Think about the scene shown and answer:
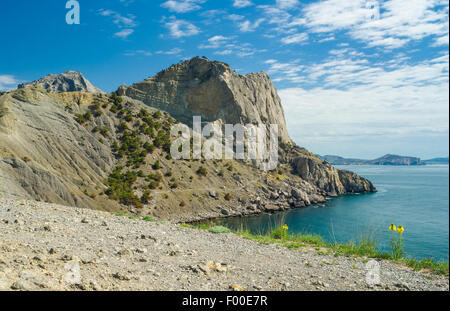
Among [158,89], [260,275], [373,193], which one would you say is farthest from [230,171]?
[260,275]

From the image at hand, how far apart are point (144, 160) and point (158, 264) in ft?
146

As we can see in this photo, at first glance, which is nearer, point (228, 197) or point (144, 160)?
point (144, 160)

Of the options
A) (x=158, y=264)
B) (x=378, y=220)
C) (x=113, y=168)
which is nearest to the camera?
(x=158, y=264)

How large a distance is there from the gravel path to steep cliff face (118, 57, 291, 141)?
200 ft

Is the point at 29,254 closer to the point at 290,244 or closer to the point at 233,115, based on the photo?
the point at 290,244

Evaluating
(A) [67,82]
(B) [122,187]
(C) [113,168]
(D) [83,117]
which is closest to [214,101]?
(D) [83,117]

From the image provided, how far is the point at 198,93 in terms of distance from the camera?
71.4 metres

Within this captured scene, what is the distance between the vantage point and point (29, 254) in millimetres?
5355

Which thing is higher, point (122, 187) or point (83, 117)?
point (83, 117)

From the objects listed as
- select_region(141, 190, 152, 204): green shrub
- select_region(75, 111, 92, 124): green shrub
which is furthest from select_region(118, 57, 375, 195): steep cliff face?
select_region(141, 190, 152, 204): green shrub

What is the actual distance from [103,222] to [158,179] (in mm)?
37186

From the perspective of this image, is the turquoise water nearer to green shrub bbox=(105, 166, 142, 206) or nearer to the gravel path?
the gravel path

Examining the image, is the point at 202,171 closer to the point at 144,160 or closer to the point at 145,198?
the point at 144,160

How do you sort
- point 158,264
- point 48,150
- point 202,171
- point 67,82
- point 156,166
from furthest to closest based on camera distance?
point 67,82 < point 202,171 < point 156,166 < point 48,150 < point 158,264
